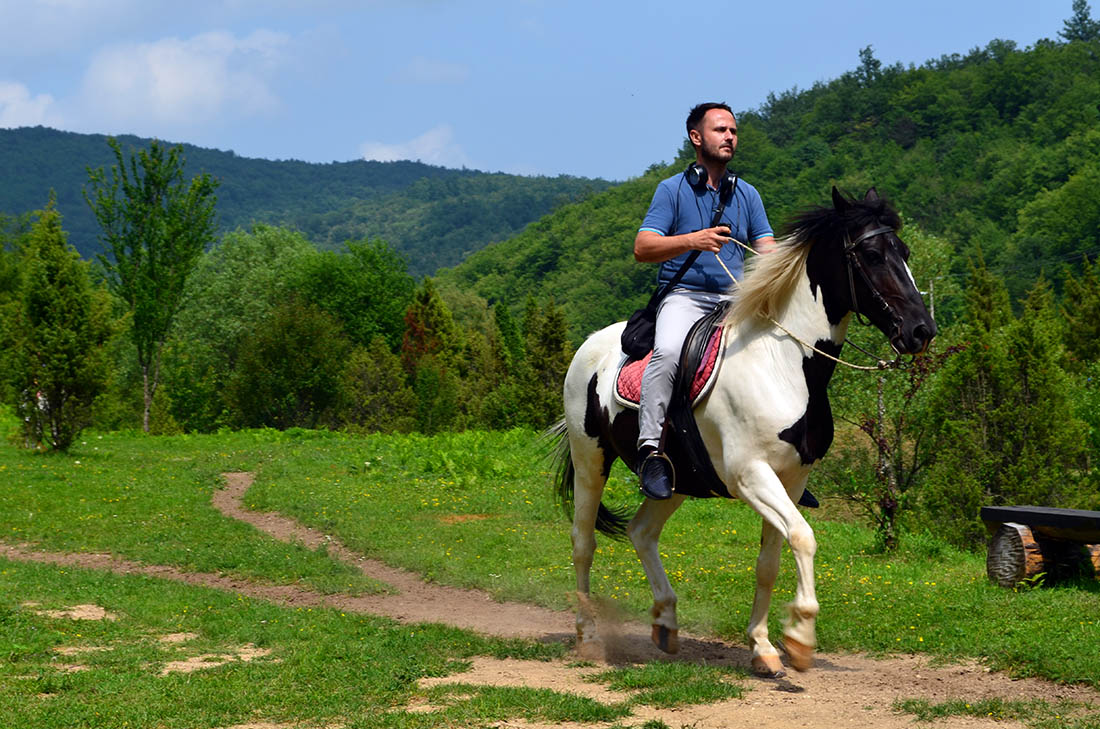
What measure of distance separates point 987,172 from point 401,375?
70.5 m

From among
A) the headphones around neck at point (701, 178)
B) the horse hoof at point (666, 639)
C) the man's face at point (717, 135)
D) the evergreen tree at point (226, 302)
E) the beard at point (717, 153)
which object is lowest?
the horse hoof at point (666, 639)

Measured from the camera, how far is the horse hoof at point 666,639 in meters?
7.59

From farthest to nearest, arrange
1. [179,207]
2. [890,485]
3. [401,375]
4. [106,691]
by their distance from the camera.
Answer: [401,375] < [179,207] < [890,485] < [106,691]

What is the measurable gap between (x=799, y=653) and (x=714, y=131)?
11.8 feet

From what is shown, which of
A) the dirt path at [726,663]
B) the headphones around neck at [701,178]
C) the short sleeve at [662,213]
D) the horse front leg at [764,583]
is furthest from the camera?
the headphones around neck at [701,178]

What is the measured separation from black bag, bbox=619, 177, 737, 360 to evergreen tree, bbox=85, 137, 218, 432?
31372mm

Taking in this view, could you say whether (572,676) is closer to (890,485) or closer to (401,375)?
(890,485)

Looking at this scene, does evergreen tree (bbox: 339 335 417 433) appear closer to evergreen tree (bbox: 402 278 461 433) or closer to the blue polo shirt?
evergreen tree (bbox: 402 278 461 433)

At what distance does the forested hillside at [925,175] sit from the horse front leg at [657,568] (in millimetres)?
71309

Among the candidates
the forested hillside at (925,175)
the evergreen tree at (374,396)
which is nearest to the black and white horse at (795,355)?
the evergreen tree at (374,396)

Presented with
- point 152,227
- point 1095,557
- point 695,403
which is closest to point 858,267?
point 695,403

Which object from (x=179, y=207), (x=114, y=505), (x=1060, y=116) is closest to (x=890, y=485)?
(x=114, y=505)

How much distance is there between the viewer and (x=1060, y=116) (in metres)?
101

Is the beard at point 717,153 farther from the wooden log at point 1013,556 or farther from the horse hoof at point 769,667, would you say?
the wooden log at point 1013,556
